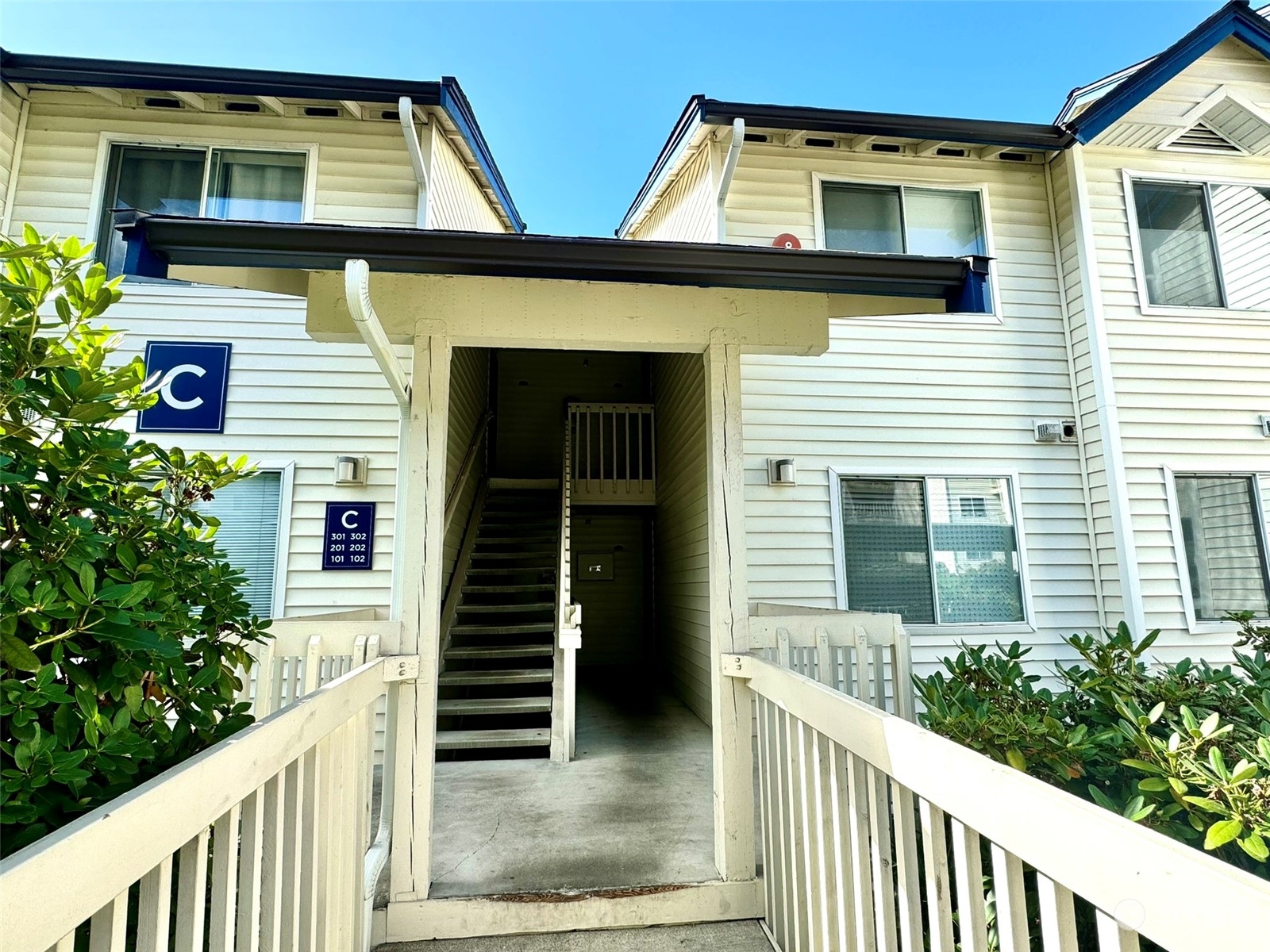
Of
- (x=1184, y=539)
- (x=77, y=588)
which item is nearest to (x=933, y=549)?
(x=1184, y=539)

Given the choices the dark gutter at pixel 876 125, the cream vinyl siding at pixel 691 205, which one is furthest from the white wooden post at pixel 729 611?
the dark gutter at pixel 876 125

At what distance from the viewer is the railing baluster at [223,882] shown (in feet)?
3.55

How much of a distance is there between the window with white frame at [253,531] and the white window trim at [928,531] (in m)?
3.93

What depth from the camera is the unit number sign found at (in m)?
4.27

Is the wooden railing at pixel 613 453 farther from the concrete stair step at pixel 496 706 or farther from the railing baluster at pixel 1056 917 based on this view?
the railing baluster at pixel 1056 917

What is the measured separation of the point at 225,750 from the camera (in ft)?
3.54

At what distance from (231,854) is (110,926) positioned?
32 centimetres

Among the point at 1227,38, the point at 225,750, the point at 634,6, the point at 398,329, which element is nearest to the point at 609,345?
the point at 398,329

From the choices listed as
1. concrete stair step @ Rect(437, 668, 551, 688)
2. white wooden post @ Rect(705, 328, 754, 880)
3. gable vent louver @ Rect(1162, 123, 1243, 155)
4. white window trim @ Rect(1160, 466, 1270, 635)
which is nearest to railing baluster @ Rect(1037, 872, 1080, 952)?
white wooden post @ Rect(705, 328, 754, 880)

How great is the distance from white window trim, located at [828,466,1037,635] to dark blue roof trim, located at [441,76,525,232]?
3.89m

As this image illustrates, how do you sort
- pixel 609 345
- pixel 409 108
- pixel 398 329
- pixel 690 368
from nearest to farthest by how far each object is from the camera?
1. pixel 398 329
2. pixel 609 345
3. pixel 409 108
4. pixel 690 368

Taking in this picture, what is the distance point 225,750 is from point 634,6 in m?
7.75

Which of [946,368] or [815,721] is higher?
[946,368]

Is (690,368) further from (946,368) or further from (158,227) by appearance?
(158,227)
